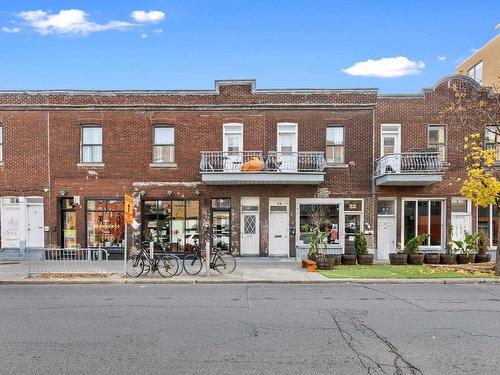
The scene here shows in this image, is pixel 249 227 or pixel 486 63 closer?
pixel 249 227

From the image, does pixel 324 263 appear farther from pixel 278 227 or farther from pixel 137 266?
pixel 137 266

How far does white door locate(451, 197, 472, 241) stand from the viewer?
19.5 m

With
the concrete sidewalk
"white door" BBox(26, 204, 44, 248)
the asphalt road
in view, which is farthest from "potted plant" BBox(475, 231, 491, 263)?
"white door" BBox(26, 204, 44, 248)

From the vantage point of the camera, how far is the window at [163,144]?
19.3 meters

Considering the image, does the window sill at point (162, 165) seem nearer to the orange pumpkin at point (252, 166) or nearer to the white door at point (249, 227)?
the orange pumpkin at point (252, 166)

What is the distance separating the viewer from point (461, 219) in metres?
19.7

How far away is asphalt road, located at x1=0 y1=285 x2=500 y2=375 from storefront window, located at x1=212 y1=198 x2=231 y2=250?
25.4ft

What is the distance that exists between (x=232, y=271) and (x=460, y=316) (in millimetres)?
8055

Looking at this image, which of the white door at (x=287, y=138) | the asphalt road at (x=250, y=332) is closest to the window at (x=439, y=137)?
the white door at (x=287, y=138)

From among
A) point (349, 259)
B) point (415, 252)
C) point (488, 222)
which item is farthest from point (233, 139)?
point (488, 222)

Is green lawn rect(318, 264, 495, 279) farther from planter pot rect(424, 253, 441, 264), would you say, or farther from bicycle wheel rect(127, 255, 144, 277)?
bicycle wheel rect(127, 255, 144, 277)

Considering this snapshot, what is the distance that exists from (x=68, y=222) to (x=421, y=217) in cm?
1634

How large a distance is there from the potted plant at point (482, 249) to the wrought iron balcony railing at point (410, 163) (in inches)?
137

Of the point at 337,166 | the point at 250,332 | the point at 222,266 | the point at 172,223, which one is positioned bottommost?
the point at 222,266
